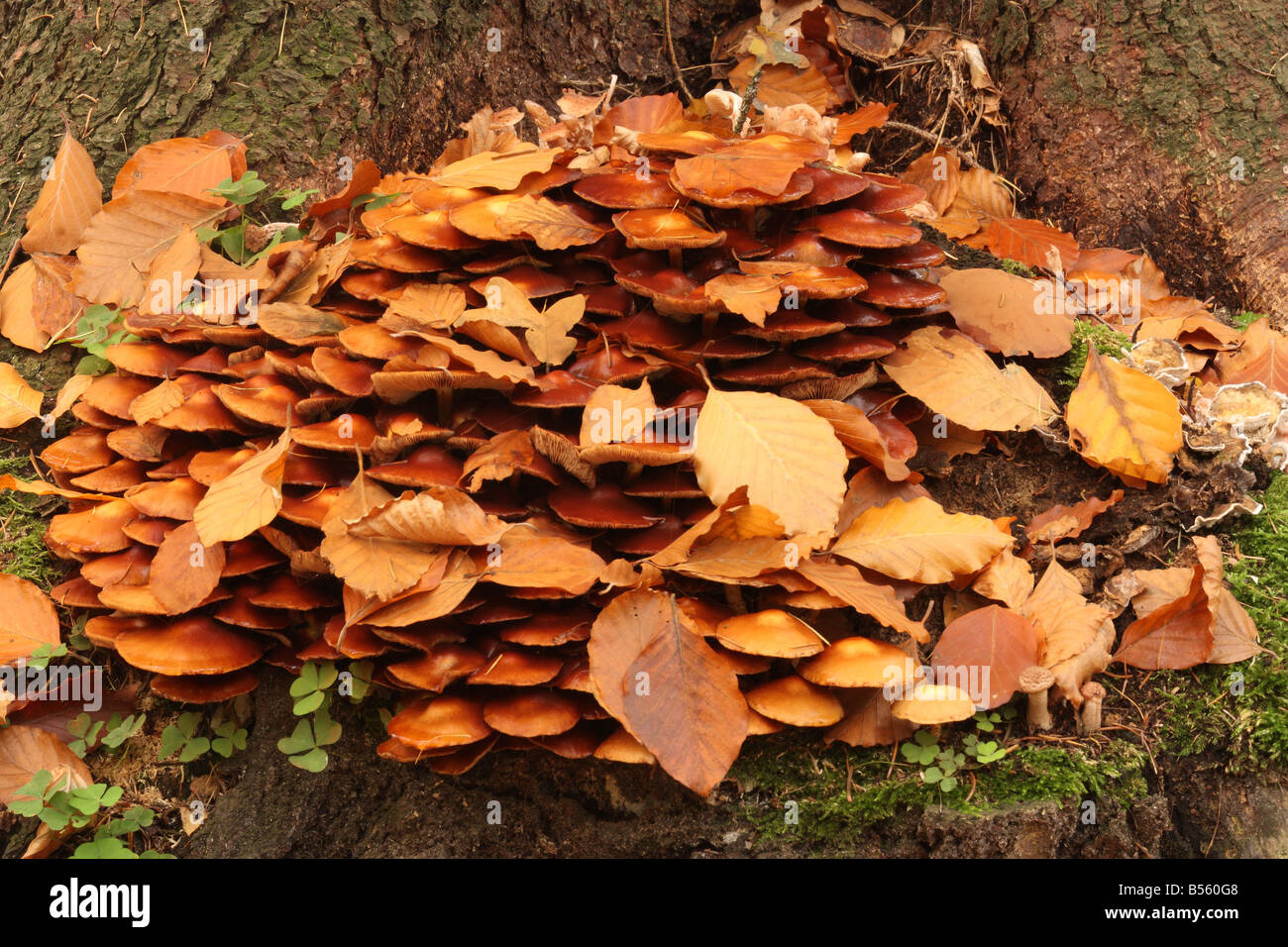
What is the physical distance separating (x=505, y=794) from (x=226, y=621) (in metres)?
0.89

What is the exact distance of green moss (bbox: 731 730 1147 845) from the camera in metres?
2.72

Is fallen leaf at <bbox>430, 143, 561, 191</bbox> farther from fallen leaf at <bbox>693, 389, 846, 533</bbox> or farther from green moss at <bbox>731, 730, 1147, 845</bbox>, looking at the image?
green moss at <bbox>731, 730, 1147, 845</bbox>

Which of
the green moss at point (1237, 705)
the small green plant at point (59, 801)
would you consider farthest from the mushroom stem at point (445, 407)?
the green moss at point (1237, 705)

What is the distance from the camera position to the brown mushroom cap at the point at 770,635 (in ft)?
8.36

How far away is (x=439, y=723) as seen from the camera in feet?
8.66

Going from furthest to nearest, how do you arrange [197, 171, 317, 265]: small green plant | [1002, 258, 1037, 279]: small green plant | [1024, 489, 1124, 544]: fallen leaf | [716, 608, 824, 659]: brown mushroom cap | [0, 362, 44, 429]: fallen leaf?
[1002, 258, 1037, 279]: small green plant, [197, 171, 317, 265]: small green plant, [0, 362, 44, 429]: fallen leaf, [1024, 489, 1124, 544]: fallen leaf, [716, 608, 824, 659]: brown mushroom cap

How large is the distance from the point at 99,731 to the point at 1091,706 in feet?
9.35

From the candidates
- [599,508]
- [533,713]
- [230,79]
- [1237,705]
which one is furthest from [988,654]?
[230,79]

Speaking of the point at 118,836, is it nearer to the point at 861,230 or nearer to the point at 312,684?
the point at 312,684

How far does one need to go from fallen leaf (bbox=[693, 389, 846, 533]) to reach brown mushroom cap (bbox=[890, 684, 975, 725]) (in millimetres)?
479

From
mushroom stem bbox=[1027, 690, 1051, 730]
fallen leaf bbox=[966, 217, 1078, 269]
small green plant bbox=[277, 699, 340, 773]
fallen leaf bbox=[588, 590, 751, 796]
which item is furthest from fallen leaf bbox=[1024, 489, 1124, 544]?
small green plant bbox=[277, 699, 340, 773]

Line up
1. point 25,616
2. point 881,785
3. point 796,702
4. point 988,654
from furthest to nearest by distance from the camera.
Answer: point 25,616 → point 988,654 → point 881,785 → point 796,702

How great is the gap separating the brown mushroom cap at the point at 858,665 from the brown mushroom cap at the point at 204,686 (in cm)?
155
